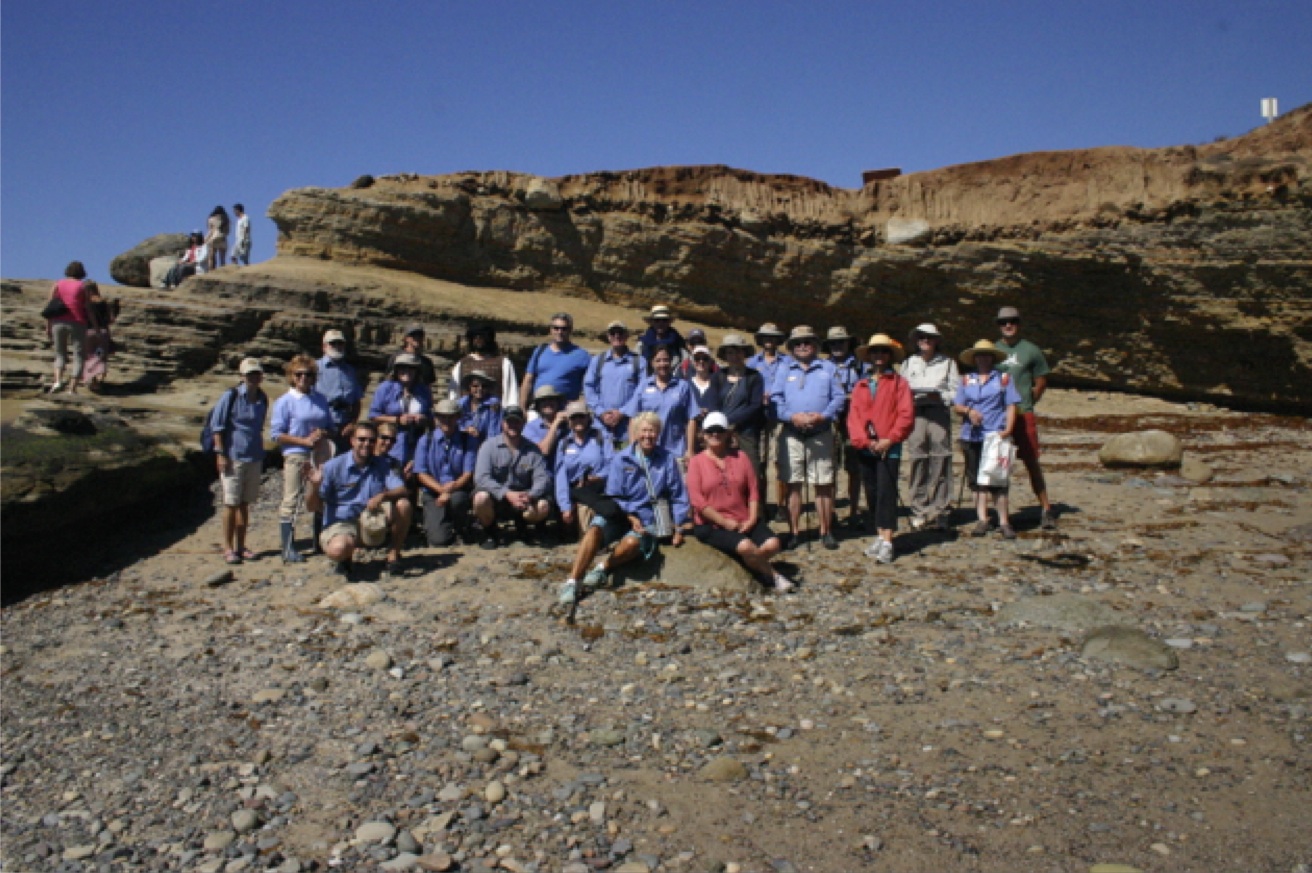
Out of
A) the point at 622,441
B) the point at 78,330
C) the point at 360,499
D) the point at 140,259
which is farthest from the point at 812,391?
the point at 140,259

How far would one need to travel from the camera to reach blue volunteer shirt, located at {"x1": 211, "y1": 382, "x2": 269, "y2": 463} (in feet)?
26.9

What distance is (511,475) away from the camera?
27.0 feet

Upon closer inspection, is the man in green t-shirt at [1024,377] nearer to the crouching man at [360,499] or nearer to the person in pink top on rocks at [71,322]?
the crouching man at [360,499]

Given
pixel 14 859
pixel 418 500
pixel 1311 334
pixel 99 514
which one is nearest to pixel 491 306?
pixel 418 500

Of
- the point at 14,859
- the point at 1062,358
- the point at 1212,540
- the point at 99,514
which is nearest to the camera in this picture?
the point at 14,859

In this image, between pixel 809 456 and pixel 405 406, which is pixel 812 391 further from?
pixel 405 406

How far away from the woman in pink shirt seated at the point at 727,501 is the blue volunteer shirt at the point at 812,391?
1.08m

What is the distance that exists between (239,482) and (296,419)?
71 cm

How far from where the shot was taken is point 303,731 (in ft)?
18.1

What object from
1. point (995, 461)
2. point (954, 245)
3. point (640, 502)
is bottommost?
point (640, 502)

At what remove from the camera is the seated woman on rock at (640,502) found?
7.34 metres

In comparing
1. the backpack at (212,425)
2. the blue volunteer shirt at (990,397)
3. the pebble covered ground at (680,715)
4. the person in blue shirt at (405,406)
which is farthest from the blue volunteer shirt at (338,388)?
the blue volunteer shirt at (990,397)

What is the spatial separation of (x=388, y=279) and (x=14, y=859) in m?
10.8

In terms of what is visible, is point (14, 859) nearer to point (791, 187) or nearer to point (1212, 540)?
point (1212, 540)
